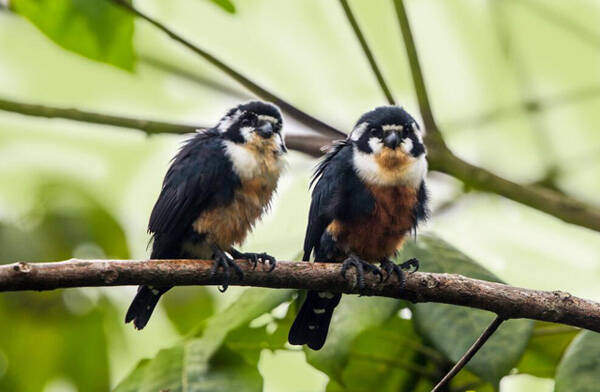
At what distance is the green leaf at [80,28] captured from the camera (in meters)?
3.25

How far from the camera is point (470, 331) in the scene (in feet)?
9.58

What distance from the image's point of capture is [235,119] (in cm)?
386

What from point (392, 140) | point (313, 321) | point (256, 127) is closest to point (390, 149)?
point (392, 140)

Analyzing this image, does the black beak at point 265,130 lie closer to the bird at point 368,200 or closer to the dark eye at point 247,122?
the dark eye at point 247,122

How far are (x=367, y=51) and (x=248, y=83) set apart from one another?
0.51 m

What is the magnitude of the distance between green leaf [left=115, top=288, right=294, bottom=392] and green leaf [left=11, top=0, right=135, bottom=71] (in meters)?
1.00

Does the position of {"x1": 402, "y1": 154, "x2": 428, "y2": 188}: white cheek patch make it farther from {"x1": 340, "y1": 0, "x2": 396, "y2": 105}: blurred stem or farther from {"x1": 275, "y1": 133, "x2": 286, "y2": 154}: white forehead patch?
{"x1": 275, "y1": 133, "x2": 286, "y2": 154}: white forehead patch

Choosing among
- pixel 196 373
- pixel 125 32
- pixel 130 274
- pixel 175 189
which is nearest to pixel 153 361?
pixel 196 373

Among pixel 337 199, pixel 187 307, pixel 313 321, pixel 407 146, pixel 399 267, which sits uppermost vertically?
pixel 407 146

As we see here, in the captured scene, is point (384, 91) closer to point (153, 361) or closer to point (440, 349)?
point (440, 349)

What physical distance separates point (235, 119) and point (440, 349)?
1.49 metres

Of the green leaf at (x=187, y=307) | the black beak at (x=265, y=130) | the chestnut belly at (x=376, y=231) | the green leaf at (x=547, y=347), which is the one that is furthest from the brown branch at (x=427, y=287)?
the green leaf at (x=187, y=307)

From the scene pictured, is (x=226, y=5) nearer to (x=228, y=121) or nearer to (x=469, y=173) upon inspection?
(x=228, y=121)

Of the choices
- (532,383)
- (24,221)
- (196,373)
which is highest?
(24,221)
